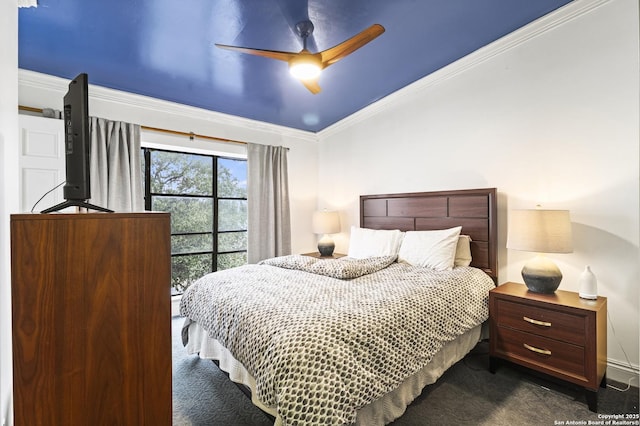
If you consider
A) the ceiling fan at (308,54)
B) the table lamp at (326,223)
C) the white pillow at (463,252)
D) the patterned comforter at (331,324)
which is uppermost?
the ceiling fan at (308,54)

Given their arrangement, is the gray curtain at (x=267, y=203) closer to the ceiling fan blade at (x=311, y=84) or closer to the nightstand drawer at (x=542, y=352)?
the ceiling fan blade at (x=311, y=84)

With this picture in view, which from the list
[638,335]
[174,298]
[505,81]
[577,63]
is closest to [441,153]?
[505,81]

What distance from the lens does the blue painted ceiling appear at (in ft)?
6.73

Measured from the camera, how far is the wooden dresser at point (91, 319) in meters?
0.86

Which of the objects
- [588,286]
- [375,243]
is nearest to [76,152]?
[375,243]

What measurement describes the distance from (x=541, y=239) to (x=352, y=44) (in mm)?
1912

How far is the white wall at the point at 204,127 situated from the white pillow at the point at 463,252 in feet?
7.99

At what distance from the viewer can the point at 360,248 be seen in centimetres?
339

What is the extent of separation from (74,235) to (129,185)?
2.57 metres

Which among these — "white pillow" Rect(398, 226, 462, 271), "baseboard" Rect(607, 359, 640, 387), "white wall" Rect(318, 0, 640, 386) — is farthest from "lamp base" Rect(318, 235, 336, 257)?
"baseboard" Rect(607, 359, 640, 387)

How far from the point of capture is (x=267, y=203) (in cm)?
420

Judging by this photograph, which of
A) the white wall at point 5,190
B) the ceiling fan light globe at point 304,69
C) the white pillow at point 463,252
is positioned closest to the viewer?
the white wall at point 5,190

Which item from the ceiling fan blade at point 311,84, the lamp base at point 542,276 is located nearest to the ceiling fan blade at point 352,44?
the ceiling fan blade at point 311,84

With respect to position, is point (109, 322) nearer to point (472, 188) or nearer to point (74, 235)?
point (74, 235)
